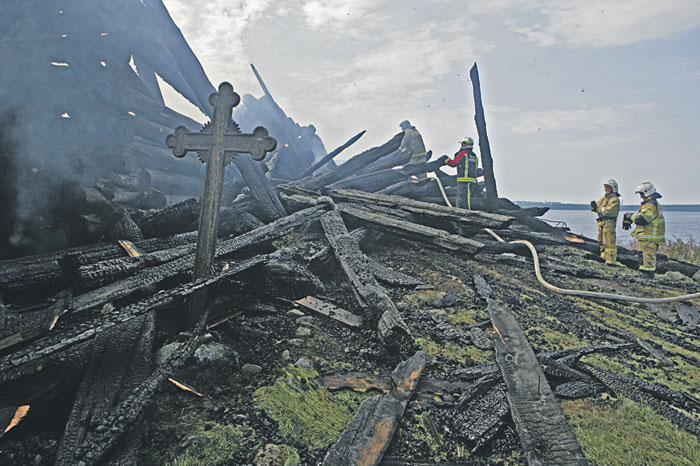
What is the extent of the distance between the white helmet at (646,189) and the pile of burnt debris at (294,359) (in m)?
4.48

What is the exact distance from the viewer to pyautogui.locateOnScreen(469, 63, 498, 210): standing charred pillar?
399 inches

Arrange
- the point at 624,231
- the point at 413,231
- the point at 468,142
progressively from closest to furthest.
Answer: the point at 413,231 < the point at 468,142 < the point at 624,231

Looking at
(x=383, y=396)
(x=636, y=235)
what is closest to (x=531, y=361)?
(x=383, y=396)

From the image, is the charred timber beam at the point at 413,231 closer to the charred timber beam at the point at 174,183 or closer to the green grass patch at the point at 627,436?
the green grass patch at the point at 627,436

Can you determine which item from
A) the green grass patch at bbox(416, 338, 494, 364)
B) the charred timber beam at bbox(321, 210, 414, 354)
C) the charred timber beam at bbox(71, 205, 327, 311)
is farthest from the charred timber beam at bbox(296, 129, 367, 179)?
the green grass patch at bbox(416, 338, 494, 364)

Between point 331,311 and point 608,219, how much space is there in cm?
846

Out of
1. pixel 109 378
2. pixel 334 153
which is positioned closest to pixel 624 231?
pixel 334 153

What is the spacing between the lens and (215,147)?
3395mm

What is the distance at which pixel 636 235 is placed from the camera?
780cm

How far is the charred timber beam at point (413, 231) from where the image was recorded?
542cm

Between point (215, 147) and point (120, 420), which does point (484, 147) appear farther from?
point (120, 420)

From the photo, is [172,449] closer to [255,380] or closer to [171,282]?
[255,380]

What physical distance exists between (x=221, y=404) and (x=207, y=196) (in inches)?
79.4

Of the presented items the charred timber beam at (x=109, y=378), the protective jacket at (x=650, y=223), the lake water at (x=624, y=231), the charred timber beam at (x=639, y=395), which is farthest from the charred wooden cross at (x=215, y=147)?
the lake water at (x=624, y=231)
